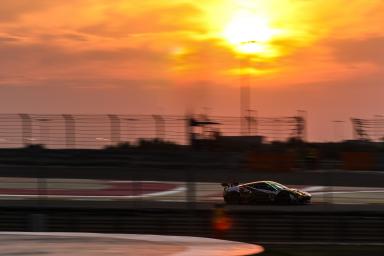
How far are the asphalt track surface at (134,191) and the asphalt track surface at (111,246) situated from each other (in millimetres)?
15484

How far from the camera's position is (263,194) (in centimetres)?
2756

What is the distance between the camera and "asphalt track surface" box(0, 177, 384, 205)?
23.0 m

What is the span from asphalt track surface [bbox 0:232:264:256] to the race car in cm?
1874

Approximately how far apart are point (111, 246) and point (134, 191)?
1676 cm

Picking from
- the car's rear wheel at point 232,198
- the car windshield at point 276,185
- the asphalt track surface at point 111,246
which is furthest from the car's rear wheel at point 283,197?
the asphalt track surface at point 111,246

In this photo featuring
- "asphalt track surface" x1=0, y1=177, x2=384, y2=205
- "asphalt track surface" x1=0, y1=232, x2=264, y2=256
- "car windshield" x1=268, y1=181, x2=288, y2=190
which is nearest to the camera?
"asphalt track surface" x1=0, y1=232, x2=264, y2=256

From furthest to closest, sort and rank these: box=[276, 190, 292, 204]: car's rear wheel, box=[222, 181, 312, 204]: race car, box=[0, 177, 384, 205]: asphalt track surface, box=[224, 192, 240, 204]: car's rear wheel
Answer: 1. box=[276, 190, 292, 204]: car's rear wheel
2. box=[222, 181, 312, 204]: race car
3. box=[224, 192, 240, 204]: car's rear wheel
4. box=[0, 177, 384, 205]: asphalt track surface

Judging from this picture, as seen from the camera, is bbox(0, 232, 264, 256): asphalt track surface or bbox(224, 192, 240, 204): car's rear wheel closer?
bbox(0, 232, 264, 256): asphalt track surface

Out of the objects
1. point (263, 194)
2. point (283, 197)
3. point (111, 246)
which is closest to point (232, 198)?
point (263, 194)

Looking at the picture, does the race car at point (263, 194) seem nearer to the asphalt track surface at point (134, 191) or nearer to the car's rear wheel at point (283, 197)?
the car's rear wheel at point (283, 197)

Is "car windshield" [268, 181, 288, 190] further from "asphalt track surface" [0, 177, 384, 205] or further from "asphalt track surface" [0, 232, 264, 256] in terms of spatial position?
"asphalt track surface" [0, 232, 264, 256]

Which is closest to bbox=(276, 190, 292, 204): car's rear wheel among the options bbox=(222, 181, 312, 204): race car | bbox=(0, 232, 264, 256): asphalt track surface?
bbox=(222, 181, 312, 204): race car

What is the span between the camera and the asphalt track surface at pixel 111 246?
5380 millimetres

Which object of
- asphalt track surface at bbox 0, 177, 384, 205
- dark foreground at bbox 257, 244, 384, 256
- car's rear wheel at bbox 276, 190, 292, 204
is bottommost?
dark foreground at bbox 257, 244, 384, 256
